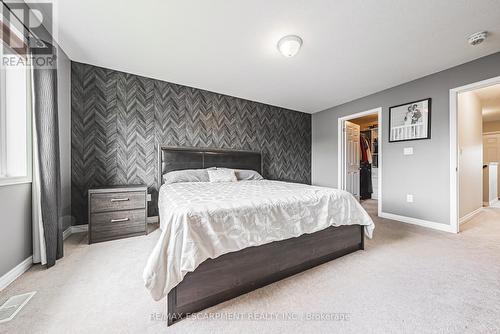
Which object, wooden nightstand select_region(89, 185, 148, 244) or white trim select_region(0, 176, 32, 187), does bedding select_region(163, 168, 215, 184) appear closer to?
wooden nightstand select_region(89, 185, 148, 244)

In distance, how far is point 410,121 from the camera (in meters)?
3.08

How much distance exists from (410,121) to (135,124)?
14.6ft

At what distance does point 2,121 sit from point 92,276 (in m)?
1.51

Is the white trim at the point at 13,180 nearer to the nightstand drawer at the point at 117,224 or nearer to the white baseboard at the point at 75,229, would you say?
the nightstand drawer at the point at 117,224

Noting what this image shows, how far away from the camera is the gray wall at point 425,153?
2.60 m

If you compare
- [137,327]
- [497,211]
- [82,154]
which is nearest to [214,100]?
[82,154]

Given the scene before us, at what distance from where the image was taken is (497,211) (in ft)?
12.2

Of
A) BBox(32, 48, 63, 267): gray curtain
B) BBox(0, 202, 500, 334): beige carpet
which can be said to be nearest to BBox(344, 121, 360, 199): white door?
BBox(0, 202, 500, 334): beige carpet

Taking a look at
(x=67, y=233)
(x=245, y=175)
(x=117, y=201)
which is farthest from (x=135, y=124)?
(x=245, y=175)

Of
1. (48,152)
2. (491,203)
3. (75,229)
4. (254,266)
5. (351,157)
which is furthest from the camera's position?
(351,157)

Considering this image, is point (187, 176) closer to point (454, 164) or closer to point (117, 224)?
point (117, 224)

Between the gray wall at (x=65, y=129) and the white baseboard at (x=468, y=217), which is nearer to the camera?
the gray wall at (x=65, y=129)

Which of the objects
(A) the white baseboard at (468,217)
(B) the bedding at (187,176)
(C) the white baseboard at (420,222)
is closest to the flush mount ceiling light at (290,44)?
(B) the bedding at (187,176)

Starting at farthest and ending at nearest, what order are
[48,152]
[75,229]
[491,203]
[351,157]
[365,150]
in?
[365,150] < [351,157] < [491,203] < [75,229] < [48,152]
